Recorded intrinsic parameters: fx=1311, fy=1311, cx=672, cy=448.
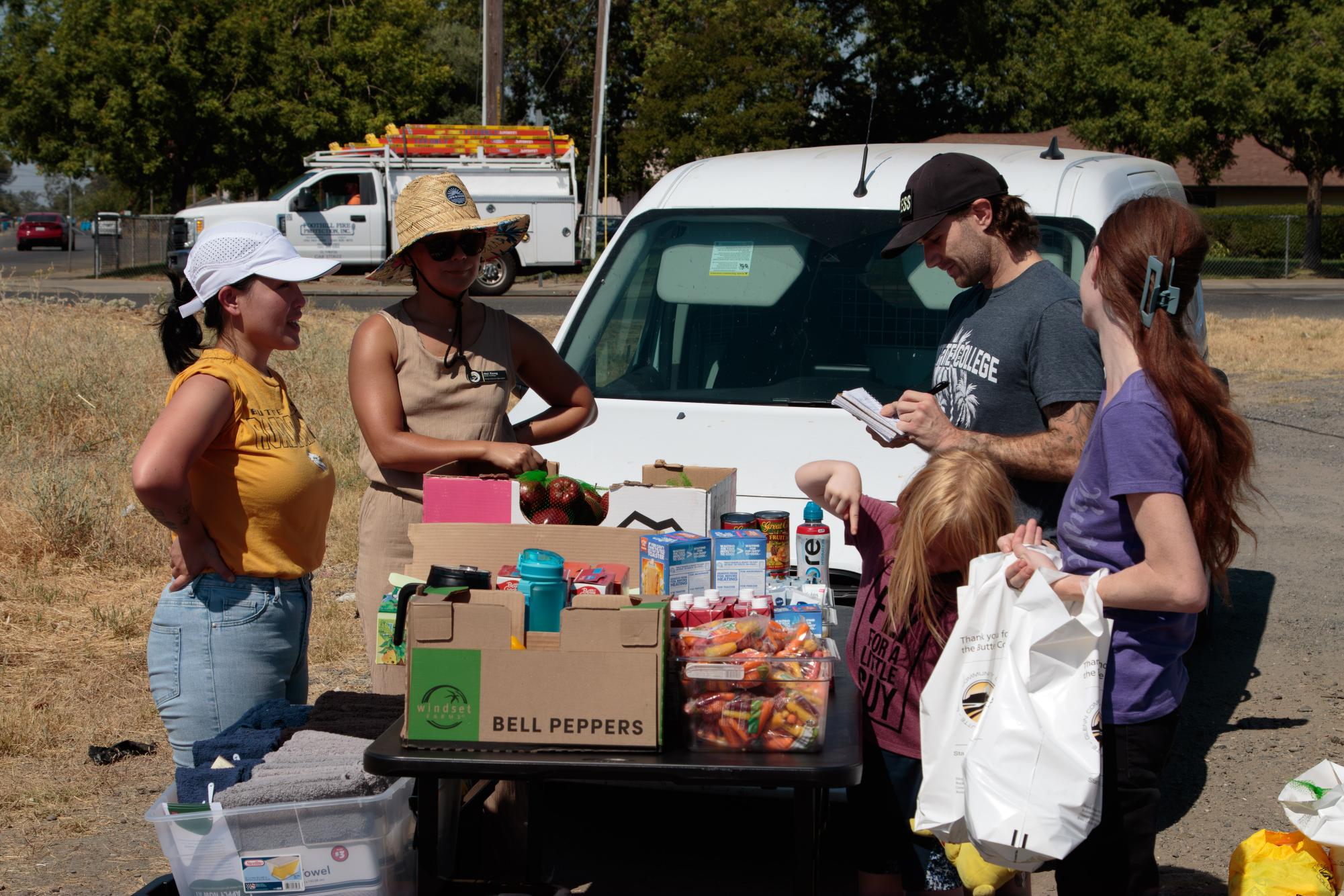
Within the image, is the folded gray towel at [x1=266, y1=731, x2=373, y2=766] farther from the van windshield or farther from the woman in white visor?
the van windshield

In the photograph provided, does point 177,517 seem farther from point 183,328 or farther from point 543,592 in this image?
point 543,592

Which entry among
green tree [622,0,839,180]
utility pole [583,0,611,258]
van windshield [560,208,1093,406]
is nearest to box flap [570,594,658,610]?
van windshield [560,208,1093,406]

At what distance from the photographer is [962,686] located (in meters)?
2.60

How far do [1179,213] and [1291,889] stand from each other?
57.1 inches

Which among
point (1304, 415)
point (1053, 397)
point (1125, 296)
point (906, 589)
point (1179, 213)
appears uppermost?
point (1179, 213)

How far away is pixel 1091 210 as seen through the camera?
4688 millimetres

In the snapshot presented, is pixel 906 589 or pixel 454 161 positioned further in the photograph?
pixel 454 161

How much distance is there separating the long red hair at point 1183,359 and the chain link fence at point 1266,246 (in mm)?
33752

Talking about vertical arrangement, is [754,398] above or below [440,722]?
above

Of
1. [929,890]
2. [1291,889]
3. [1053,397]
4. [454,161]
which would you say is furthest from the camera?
[454,161]

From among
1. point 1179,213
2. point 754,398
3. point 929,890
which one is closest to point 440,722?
point 929,890

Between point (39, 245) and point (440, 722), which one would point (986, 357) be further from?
point (39, 245)

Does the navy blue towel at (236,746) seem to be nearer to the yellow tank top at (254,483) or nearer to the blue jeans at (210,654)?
the blue jeans at (210,654)

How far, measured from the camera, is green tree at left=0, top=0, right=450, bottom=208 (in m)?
31.4
